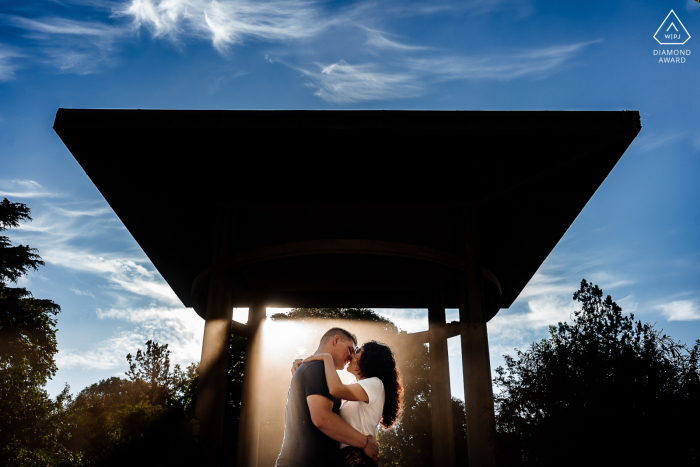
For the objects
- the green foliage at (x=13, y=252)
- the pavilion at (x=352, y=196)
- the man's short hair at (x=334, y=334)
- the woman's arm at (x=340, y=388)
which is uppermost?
the green foliage at (x=13, y=252)

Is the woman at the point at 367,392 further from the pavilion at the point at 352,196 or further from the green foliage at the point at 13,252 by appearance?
the green foliage at the point at 13,252

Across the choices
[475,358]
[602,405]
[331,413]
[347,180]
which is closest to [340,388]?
[331,413]

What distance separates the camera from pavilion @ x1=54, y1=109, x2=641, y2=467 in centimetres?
814

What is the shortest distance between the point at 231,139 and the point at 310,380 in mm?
5448

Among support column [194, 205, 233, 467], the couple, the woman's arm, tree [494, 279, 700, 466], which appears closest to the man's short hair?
the couple

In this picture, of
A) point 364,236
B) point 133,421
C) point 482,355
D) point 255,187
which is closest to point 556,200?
point 482,355

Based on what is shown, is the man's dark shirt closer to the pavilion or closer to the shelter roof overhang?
the pavilion

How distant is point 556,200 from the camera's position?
34.9 feet

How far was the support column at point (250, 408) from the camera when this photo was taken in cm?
1231

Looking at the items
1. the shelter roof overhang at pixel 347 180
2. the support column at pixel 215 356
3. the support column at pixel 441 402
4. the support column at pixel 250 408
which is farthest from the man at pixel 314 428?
the support column at pixel 250 408

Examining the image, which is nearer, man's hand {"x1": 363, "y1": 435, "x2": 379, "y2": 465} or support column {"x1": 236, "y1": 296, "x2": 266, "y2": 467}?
man's hand {"x1": 363, "y1": 435, "x2": 379, "y2": 465}

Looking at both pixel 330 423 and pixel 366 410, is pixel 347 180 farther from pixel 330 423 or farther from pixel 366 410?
pixel 330 423

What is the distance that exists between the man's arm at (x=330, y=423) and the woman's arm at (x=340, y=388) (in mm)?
116

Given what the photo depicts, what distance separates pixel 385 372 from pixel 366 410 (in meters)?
0.50
